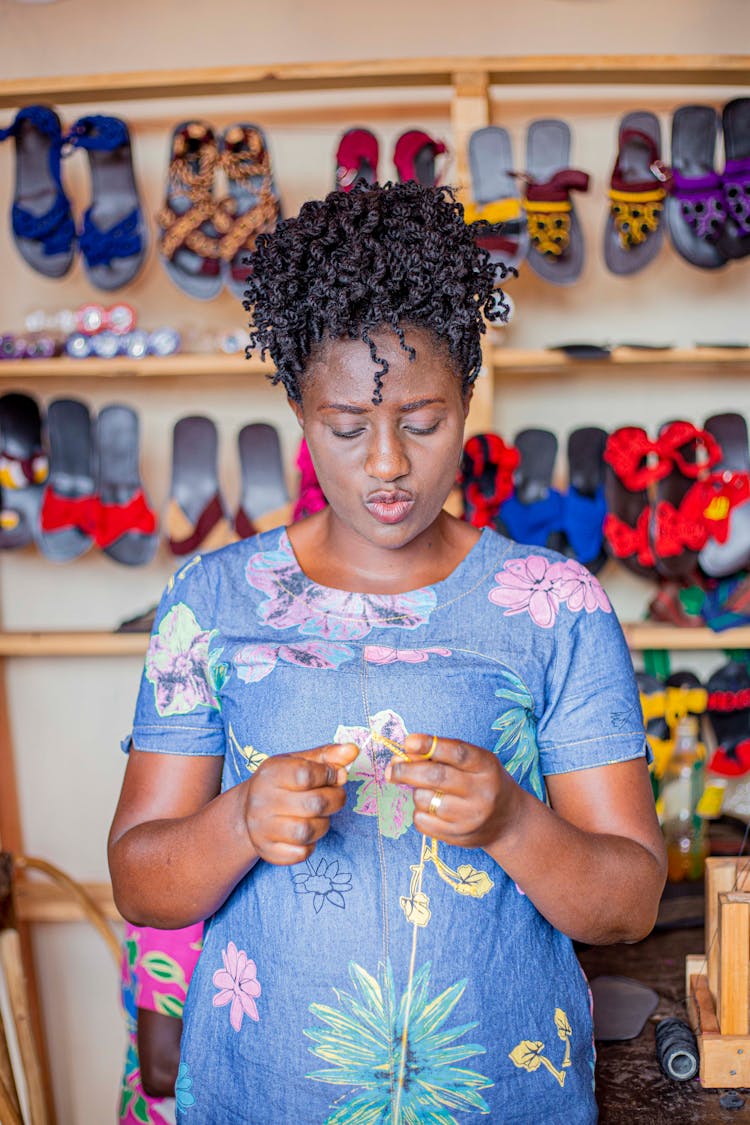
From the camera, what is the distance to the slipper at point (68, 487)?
236cm

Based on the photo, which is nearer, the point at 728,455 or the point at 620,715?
the point at 620,715


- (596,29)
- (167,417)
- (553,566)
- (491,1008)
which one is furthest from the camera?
(167,417)

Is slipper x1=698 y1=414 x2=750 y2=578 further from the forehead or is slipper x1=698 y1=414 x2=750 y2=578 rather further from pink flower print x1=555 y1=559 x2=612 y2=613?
the forehead

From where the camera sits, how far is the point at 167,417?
8.68 feet

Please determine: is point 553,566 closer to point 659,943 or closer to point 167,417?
point 659,943

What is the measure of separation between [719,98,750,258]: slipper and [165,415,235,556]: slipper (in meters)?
1.16

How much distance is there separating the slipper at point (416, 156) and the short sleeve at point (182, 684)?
1416 mm

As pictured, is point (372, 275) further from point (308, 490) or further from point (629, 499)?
point (629, 499)

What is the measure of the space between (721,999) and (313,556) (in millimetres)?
797

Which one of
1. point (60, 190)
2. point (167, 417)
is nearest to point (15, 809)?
point (167, 417)

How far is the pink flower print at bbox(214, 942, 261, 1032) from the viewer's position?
103 cm

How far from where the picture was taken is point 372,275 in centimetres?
102

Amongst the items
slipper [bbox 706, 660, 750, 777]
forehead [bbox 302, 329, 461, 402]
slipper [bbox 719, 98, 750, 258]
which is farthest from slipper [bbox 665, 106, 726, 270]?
forehead [bbox 302, 329, 461, 402]

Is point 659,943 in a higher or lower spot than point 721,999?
lower
